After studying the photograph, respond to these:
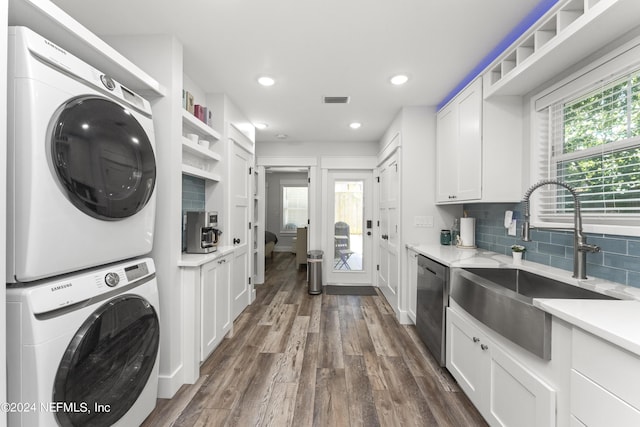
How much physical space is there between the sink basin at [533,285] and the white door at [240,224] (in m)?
2.26

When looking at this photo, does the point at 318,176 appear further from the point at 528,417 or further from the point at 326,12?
the point at 528,417

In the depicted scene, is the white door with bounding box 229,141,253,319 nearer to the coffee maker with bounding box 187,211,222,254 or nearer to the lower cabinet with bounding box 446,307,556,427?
the coffee maker with bounding box 187,211,222,254

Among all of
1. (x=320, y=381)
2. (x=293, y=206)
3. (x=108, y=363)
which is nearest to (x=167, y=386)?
(x=108, y=363)

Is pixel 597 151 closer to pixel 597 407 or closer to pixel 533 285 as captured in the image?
pixel 533 285

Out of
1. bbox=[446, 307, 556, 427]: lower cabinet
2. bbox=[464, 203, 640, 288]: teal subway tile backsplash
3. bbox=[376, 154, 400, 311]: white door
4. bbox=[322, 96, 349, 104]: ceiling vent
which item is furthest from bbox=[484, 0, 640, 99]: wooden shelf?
bbox=[446, 307, 556, 427]: lower cabinet

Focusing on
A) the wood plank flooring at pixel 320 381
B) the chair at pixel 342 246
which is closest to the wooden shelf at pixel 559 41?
the wood plank flooring at pixel 320 381

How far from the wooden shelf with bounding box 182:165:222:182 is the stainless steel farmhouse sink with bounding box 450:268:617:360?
2119mm

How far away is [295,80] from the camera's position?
2.45 metres

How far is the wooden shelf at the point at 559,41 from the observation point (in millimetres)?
1199

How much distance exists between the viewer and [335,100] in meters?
2.88

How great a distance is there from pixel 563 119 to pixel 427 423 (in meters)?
2.12

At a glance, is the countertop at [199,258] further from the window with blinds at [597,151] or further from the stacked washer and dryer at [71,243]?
the window with blinds at [597,151]

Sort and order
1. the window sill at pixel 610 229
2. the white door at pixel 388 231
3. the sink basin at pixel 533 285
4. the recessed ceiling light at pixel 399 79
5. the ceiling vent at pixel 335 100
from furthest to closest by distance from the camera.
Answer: the white door at pixel 388 231 < the ceiling vent at pixel 335 100 < the recessed ceiling light at pixel 399 79 < the sink basin at pixel 533 285 < the window sill at pixel 610 229

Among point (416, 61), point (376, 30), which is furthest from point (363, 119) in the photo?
point (376, 30)
